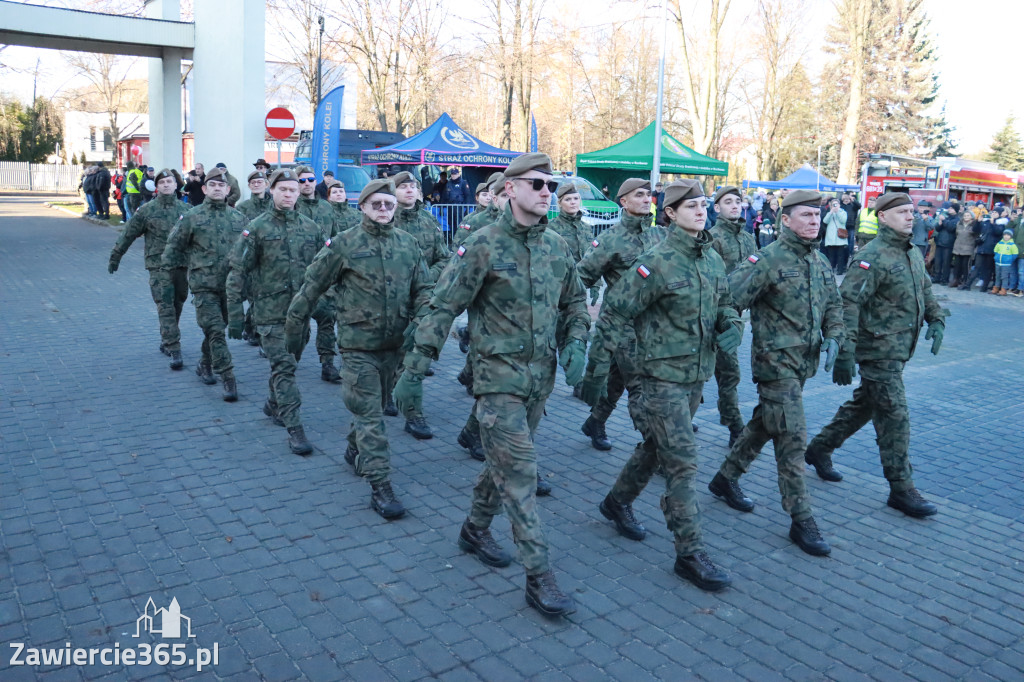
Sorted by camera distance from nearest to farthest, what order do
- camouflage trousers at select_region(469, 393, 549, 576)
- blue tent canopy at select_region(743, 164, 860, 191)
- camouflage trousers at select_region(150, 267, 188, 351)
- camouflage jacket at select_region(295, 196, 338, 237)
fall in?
1. camouflage trousers at select_region(469, 393, 549, 576)
2. camouflage trousers at select_region(150, 267, 188, 351)
3. camouflage jacket at select_region(295, 196, 338, 237)
4. blue tent canopy at select_region(743, 164, 860, 191)

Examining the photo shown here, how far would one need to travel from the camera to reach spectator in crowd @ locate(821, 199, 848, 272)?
70.0 ft

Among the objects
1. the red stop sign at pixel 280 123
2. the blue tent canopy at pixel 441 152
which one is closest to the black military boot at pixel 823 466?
the red stop sign at pixel 280 123

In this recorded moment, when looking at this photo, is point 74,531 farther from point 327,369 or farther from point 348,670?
point 327,369

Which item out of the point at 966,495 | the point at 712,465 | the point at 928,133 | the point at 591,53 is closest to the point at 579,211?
the point at 712,465

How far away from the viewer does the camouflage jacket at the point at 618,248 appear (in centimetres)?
702

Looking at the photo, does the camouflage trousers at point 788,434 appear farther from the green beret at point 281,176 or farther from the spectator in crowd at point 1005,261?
the spectator in crowd at point 1005,261

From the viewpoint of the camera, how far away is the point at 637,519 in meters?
5.88

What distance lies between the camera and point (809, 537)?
18.0 ft

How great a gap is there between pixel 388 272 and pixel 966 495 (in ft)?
15.3

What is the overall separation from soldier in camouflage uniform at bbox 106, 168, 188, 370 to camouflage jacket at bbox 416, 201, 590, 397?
5.88 metres

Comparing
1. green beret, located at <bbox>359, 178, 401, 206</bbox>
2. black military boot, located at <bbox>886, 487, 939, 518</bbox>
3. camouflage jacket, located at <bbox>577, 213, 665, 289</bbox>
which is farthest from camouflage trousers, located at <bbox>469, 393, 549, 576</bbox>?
black military boot, located at <bbox>886, 487, 939, 518</bbox>

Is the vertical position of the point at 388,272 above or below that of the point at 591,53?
below

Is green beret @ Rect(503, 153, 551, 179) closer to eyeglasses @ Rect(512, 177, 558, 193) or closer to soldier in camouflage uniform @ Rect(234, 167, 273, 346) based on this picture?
eyeglasses @ Rect(512, 177, 558, 193)

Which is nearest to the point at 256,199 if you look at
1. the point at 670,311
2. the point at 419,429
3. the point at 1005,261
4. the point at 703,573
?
the point at 419,429
